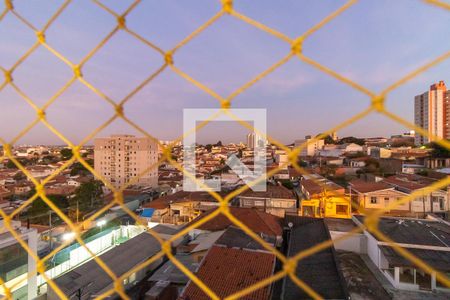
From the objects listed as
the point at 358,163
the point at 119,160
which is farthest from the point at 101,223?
the point at 358,163

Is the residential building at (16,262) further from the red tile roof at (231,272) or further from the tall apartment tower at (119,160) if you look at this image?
the tall apartment tower at (119,160)

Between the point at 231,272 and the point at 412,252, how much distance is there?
8.96 feet

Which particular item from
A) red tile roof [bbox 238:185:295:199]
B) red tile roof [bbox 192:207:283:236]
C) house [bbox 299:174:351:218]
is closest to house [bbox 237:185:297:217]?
red tile roof [bbox 238:185:295:199]

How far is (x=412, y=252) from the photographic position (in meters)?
3.99

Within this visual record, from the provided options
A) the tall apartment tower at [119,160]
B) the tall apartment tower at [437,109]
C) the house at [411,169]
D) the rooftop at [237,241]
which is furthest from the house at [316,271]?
the tall apartment tower at [119,160]

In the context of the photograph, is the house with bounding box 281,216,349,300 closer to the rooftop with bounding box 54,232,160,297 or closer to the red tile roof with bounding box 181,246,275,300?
the red tile roof with bounding box 181,246,275,300

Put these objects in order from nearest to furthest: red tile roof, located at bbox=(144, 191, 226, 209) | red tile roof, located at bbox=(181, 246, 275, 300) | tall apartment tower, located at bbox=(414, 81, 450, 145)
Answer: red tile roof, located at bbox=(181, 246, 275, 300)
red tile roof, located at bbox=(144, 191, 226, 209)
tall apartment tower, located at bbox=(414, 81, 450, 145)

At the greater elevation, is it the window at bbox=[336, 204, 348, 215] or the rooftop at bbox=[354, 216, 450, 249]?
the rooftop at bbox=[354, 216, 450, 249]

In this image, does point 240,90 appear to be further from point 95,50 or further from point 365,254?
point 365,254

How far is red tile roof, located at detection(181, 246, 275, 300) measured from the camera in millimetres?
2810

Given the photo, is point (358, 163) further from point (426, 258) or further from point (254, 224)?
point (426, 258)

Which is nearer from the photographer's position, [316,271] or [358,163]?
[316,271]

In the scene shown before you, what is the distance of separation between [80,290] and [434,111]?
54.3 feet

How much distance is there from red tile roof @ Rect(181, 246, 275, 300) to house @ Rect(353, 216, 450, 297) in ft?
4.90
